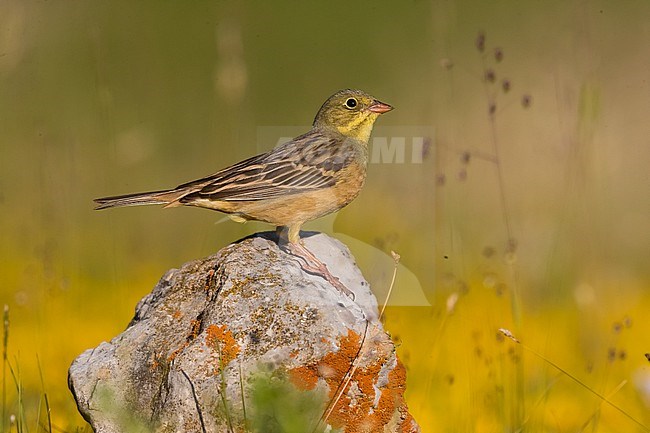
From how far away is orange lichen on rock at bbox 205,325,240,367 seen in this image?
419 centimetres

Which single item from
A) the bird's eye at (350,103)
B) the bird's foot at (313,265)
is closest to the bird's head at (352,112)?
the bird's eye at (350,103)

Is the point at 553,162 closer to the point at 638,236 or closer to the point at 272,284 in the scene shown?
the point at 638,236

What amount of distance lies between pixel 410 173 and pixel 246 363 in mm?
3930

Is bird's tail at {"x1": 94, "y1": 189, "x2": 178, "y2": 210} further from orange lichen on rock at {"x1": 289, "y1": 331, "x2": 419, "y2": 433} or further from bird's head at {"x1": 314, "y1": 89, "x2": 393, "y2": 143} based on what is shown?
orange lichen on rock at {"x1": 289, "y1": 331, "x2": 419, "y2": 433}

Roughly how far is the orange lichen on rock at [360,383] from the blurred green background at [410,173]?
3.07 ft

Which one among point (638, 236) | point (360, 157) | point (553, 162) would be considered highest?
point (360, 157)

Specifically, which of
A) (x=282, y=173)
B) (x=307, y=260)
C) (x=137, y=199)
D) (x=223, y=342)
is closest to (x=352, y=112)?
(x=282, y=173)

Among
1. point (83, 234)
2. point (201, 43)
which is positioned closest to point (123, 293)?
point (83, 234)

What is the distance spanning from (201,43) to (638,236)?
156 inches

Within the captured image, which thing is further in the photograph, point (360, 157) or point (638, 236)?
point (638, 236)

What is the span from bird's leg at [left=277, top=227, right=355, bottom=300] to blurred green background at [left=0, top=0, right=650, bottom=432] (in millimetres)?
586

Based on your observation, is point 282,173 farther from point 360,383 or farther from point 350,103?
point 360,383

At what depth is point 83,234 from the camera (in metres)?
7.96

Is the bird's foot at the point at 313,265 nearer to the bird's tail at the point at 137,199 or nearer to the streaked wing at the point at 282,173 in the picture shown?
the streaked wing at the point at 282,173
